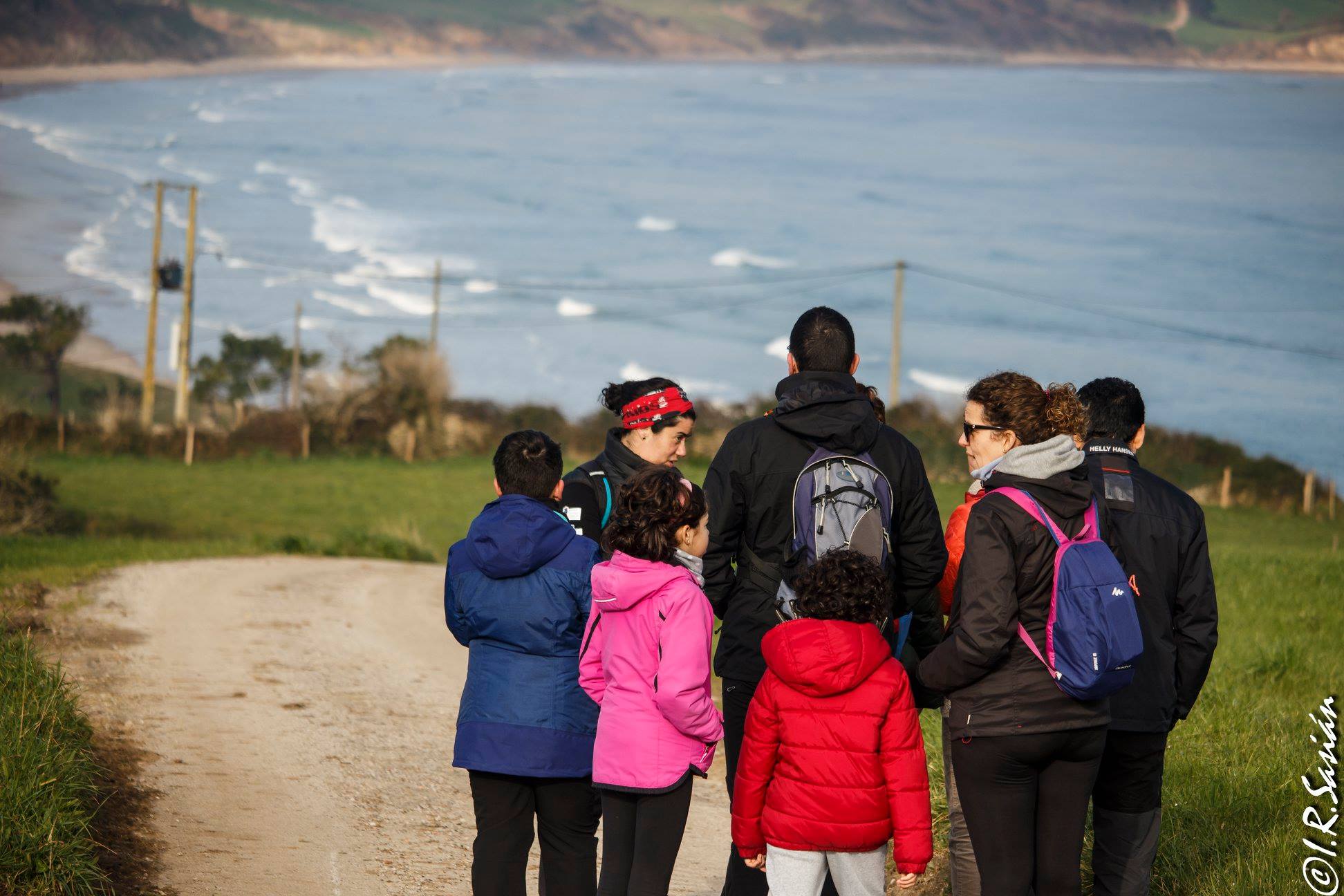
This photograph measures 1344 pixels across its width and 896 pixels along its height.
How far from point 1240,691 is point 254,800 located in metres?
6.03

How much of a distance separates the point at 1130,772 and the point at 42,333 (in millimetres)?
70904

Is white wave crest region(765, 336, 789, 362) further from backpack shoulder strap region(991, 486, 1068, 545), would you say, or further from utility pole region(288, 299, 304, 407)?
backpack shoulder strap region(991, 486, 1068, 545)

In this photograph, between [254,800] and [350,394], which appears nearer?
[254,800]

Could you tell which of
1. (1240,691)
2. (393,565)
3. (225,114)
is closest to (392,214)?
(225,114)

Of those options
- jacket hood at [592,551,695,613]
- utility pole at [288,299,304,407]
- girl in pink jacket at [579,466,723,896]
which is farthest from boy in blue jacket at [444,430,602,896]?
utility pole at [288,299,304,407]

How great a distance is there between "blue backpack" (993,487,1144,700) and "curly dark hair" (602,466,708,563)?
0.97m

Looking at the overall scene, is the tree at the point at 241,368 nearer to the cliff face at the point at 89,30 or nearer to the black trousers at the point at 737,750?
the cliff face at the point at 89,30

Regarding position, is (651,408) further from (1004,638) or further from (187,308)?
(187,308)

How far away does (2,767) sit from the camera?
525 cm

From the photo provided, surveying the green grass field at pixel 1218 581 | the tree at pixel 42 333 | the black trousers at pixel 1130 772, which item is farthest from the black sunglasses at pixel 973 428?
the tree at pixel 42 333

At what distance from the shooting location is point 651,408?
4750 mm

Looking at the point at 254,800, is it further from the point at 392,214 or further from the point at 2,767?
the point at 392,214

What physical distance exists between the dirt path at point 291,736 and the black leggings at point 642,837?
71.0 inches

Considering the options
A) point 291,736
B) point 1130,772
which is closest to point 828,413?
point 1130,772
